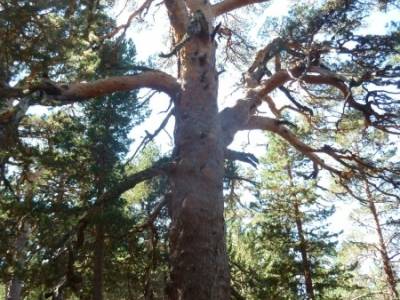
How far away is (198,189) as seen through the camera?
483 cm

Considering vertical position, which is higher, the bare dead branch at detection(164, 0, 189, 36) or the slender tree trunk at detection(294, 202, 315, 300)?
the bare dead branch at detection(164, 0, 189, 36)

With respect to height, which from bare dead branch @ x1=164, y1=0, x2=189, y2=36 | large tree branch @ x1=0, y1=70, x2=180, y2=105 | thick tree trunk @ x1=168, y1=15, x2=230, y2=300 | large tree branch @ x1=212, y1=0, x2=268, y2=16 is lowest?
thick tree trunk @ x1=168, y1=15, x2=230, y2=300

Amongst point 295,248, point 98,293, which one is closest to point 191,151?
point 98,293

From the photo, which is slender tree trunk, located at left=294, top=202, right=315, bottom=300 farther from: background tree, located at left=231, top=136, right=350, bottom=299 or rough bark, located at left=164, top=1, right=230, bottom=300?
rough bark, located at left=164, top=1, right=230, bottom=300

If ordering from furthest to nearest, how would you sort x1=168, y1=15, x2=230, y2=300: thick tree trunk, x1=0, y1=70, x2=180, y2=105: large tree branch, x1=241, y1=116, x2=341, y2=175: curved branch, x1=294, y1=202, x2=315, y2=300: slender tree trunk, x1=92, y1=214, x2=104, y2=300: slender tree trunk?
x1=294, y1=202, x2=315, y2=300: slender tree trunk < x1=92, y1=214, x2=104, y2=300: slender tree trunk < x1=241, y1=116, x2=341, y2=175: curved branch < x1=0, y1=70, x2=180, y2=105: large tree branch < x1=168, y1=15, x2=230, y2=300: thick tree trunk

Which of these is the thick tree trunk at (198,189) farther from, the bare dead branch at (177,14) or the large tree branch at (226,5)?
the large tree branch at (226,5)

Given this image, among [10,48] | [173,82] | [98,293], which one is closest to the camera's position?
[173,82]

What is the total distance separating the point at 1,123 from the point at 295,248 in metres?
11.9

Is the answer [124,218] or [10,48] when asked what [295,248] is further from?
[10,48]

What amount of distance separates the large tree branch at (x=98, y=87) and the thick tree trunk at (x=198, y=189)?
0.31m

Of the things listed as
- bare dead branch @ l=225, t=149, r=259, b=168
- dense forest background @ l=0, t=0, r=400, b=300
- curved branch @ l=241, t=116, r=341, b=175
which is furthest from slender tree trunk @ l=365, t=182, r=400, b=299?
bare dead branch @ l=225, t=149, r=259, b=168

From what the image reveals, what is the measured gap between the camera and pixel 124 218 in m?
11.0

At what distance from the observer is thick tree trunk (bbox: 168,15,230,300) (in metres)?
4.20

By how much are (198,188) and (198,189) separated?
0.04ft
